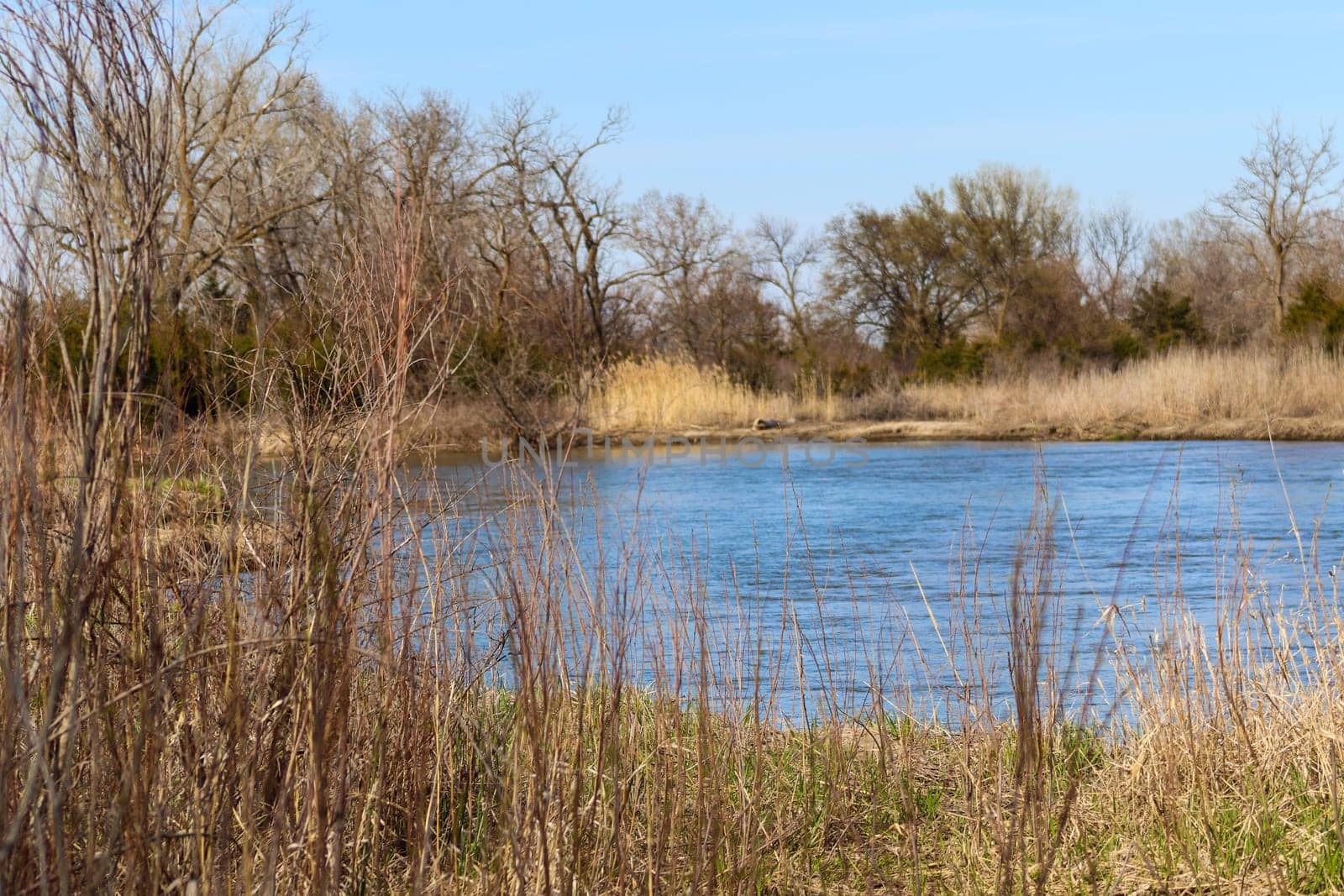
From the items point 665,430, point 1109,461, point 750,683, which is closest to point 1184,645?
point 750,683

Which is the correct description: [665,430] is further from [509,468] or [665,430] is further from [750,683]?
[509,468]

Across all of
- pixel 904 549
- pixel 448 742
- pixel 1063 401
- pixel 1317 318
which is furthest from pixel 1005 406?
pixel 448 742

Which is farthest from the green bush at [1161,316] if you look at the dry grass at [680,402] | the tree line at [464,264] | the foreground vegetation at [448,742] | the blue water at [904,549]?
the foreground vegetation at [448,742]

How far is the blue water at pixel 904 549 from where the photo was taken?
3057 mm

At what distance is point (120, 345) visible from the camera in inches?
69.5

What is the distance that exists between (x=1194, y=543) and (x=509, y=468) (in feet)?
19.2

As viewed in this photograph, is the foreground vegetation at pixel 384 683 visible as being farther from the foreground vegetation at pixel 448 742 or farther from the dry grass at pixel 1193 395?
the dry grass at pixel 1193 395

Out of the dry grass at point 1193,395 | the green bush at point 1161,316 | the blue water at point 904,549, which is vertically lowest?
the blue water at point 904,549

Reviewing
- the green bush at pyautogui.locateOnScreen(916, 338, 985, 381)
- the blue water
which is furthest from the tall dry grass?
the green bush at pyautogui.locateOnScreen(916, 338, 985, 381)

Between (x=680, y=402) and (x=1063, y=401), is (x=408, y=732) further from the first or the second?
(x=680, y=402)

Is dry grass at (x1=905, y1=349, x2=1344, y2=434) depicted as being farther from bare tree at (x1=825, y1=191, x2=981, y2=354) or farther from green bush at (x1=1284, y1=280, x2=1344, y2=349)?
bare tree at (x1=825, y1=191, x2=981, y2=354)

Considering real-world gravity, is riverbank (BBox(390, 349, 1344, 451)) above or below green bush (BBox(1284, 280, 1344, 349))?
below

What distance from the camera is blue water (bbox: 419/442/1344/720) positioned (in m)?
3.06

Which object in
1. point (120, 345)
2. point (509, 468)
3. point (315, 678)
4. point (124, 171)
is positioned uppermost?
point (124, 171)
